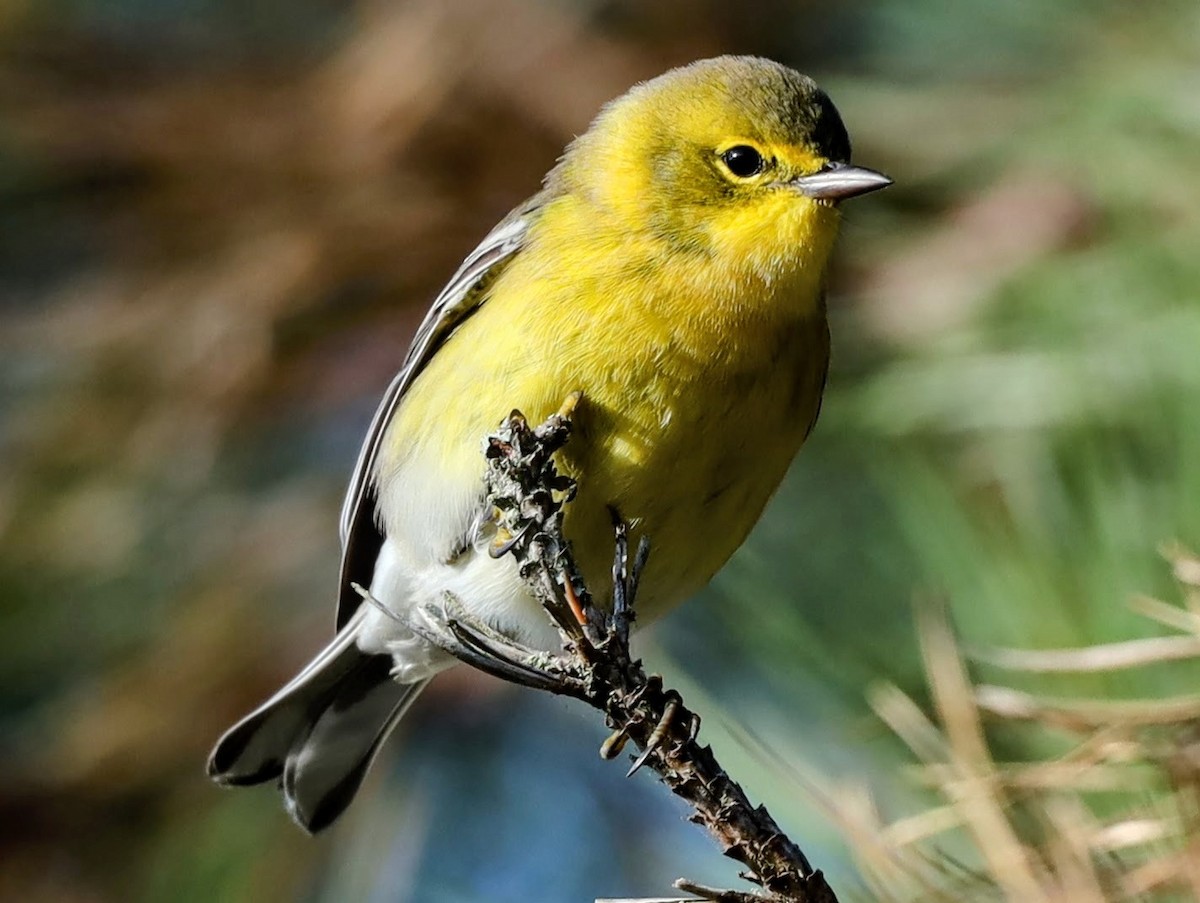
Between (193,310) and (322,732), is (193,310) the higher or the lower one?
the higher one

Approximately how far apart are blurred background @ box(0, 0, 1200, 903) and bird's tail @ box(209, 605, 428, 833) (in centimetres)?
5

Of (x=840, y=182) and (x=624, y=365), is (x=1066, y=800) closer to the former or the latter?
(x=624, y=365)

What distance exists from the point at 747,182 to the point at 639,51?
405mm

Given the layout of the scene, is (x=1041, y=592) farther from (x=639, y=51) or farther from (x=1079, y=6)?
(x=639, y=51)

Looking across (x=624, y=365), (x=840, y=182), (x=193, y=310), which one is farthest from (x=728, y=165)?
(x=193, y=310)

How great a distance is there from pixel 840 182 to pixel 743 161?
0.62 ft

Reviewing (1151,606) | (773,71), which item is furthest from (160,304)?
(1151,606)

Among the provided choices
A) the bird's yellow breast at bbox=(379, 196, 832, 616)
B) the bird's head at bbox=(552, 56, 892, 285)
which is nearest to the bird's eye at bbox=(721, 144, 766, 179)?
the bird's head at bbox=(552, 56, 892, 285)

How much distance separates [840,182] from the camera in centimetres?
222

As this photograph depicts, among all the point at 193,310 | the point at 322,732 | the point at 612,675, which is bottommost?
the point at 612,675

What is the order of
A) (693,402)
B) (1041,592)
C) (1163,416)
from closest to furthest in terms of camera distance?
(1041,592)
(1163,416)
(693,402)

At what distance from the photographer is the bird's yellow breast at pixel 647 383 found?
6.73 feet

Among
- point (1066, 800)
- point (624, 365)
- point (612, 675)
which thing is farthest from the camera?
point (624, 365)

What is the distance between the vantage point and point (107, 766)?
2.27m
